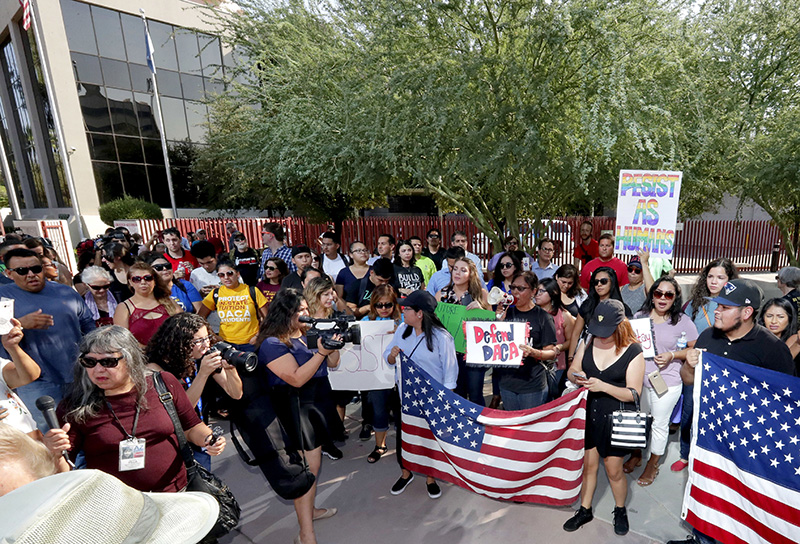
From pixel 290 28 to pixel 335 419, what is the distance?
9438mm

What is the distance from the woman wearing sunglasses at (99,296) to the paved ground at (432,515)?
7.21ft

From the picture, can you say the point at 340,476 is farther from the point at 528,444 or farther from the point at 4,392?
the point at 4,392

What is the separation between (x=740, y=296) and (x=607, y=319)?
105cm

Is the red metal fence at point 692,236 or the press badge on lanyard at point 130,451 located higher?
the press badge on lanyard at point 130,451

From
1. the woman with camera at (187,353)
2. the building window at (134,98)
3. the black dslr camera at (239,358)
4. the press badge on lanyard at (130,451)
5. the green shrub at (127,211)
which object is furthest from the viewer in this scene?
the building window at (134,98)

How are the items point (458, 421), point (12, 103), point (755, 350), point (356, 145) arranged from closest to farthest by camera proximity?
point (755, 350)
point (458, 421)
point (356, 145)
point (12, 103)

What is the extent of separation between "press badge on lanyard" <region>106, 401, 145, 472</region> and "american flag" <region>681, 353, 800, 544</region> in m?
3.48

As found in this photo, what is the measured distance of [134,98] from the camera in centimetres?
2458

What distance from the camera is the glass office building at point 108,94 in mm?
22766

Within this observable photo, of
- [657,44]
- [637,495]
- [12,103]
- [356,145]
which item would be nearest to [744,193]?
[657,44]

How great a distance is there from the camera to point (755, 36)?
9.79 meters

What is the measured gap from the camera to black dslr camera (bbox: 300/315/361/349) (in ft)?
10.1

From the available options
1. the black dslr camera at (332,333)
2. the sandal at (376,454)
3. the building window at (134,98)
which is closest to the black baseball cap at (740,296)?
the black dslr camera at (332,333)

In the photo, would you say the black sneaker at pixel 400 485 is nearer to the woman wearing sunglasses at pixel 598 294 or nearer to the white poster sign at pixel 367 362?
the white poster sign at pixel 367 362
